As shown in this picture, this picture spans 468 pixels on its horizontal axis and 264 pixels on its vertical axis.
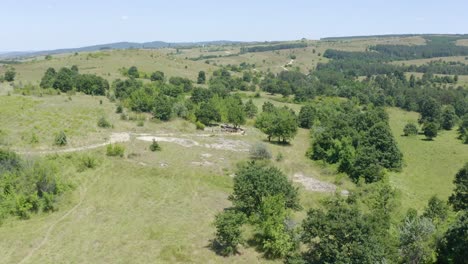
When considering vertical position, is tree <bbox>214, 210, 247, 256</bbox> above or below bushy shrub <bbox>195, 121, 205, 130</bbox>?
above

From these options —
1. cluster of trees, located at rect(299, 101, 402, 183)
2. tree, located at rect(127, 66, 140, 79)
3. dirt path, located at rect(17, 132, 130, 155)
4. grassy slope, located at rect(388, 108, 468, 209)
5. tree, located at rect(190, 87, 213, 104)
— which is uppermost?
tree, located at rect(127, 66, 140, 79)

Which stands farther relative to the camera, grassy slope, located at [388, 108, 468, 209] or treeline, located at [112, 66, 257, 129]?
treeline, located at [112, 66, 257, 129]

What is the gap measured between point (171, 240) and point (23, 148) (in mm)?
41277

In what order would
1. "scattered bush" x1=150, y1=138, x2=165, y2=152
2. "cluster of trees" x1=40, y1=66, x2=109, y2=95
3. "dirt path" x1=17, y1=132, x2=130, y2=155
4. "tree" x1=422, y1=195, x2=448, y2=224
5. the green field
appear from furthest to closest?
"cluster of trees" x1=40, y1=66, x2=109, y2=95 < "scattered bush" x1=150, y1=138, x2=165, y2=152 < "dirt path" x1=17, y1=132, x2=130, y2=155 < "tree" x1=422, y1=195, x2=448, y2=224 < the green field

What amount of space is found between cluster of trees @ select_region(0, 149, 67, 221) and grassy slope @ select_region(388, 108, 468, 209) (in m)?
48.8

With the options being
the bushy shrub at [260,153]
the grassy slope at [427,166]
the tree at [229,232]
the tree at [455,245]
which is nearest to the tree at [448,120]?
the grassy slope at [427,166]

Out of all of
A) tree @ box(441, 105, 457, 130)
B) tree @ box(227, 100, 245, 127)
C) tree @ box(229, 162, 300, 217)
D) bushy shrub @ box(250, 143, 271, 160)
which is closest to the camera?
tree @ box(229, 162, 300, 217)

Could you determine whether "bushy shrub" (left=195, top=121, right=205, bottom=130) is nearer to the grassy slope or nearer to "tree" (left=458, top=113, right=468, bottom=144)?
the grassy slope

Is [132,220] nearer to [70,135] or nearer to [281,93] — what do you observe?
[70,135]

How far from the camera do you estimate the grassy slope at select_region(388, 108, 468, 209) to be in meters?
61.8

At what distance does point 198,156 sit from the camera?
70.6 metres

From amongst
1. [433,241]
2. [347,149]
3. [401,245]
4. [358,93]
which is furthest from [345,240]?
[358,93]

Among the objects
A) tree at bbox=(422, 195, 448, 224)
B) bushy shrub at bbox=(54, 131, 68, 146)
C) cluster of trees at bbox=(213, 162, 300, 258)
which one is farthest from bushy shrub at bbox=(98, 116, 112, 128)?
→ tree at bbox=(422, 195, 448, 224)

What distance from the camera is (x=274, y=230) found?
3806 centimetres
